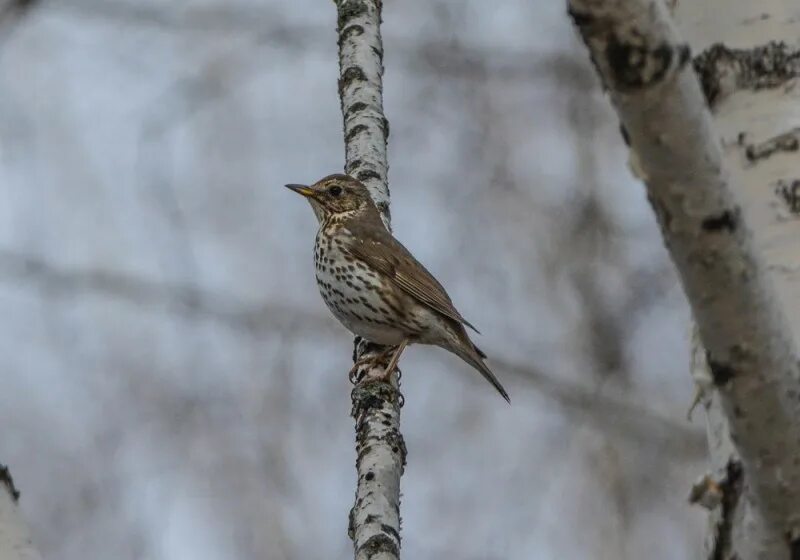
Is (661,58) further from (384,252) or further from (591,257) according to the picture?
(591,257)

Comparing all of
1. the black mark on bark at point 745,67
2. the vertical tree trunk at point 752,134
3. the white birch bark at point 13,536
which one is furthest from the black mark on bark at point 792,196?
the white birch bark at point 13,536

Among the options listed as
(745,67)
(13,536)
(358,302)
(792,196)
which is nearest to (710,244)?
(792,196)

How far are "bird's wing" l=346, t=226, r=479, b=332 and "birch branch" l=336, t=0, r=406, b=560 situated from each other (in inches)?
19.4

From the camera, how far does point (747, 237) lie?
1.57 metres

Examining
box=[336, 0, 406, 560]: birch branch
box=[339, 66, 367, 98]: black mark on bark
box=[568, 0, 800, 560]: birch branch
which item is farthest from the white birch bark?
box=[339, 66, 367, 98]: black mark on bark

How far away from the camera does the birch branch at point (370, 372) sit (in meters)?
3.62

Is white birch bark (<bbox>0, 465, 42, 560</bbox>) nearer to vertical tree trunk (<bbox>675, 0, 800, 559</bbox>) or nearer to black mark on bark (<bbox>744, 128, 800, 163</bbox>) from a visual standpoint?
vertical tree trunk (<bbox>675, 0, 800, 559</bbox>)

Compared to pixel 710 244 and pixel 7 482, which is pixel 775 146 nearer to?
pixel 710 244

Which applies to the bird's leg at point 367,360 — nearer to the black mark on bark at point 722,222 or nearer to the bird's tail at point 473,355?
the bird's tail at point 473,355

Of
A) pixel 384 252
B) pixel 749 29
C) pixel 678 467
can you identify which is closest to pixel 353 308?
pixel 384 252

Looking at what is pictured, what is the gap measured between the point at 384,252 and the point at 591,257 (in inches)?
111

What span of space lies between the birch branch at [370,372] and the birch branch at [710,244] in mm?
1811

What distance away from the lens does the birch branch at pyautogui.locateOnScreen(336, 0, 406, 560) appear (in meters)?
3.62

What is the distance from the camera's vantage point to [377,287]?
20.5 ft
